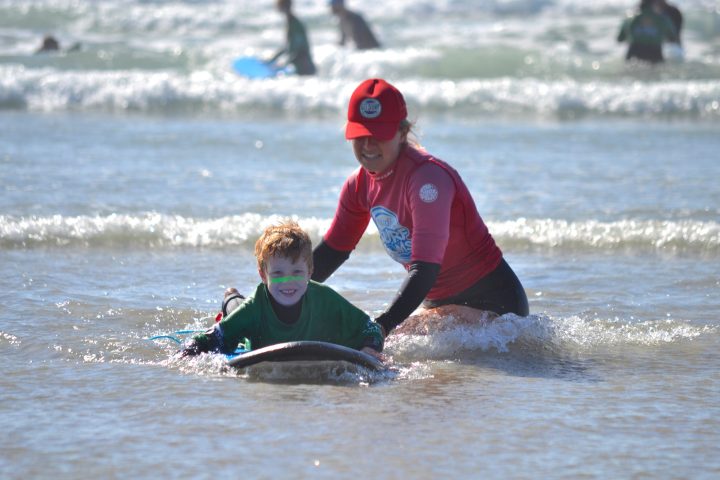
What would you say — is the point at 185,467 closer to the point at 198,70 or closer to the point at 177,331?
the point at 177,331

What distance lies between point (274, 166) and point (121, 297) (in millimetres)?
5126

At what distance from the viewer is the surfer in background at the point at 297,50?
1936 cm

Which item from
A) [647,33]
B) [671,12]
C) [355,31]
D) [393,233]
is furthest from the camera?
[355,31]

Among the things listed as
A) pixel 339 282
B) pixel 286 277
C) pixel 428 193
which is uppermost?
pixel 428 193

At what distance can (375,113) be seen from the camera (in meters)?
4.82

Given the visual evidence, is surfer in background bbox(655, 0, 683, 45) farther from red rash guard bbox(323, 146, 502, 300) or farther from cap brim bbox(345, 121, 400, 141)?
cap brim bbox(345, 121, 400, 141)

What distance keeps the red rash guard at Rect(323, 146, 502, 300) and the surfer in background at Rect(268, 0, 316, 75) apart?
559 inches

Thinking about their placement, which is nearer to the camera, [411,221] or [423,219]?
[423,219]

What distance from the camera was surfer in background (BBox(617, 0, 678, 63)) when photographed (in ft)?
64.3

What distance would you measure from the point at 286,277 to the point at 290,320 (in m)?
0.22

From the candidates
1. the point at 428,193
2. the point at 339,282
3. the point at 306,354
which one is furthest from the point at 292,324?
the point at 339,282

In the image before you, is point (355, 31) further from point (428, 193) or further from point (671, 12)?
point (428, 193)

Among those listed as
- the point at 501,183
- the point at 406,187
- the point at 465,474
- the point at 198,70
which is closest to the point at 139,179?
the point at 501,183

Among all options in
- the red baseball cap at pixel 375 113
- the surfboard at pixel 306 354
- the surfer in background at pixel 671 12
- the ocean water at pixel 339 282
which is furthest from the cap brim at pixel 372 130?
the surfer in background at pixel 671 12
